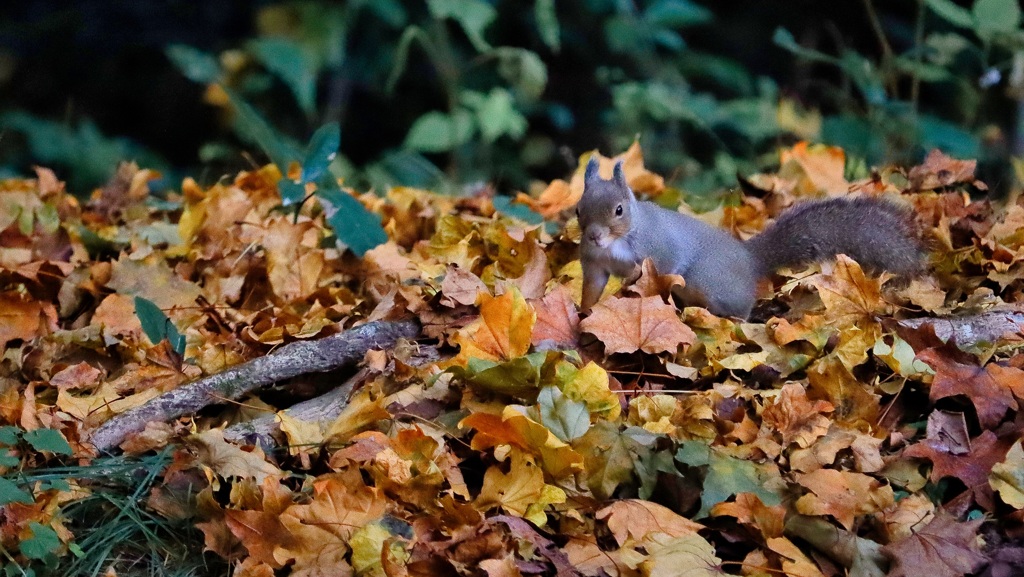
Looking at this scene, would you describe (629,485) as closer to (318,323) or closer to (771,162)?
(318,323)

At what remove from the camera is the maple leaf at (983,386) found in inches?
64.9

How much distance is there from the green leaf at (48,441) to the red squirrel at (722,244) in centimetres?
102

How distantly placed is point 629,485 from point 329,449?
496 millimetres

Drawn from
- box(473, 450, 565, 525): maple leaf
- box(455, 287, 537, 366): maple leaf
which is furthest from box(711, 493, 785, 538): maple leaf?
box(455, 287, 537, 366): maple leaf

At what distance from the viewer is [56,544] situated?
1.53m

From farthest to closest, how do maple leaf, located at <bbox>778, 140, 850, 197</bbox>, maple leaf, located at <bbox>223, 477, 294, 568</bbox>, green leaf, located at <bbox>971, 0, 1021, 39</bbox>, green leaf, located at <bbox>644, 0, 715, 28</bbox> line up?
green leaf, located at <bbox>644, 0, 715, 28</bbox>
green leaf, located at <bbox>971, 0, 1021, 39</bbox>
maple leaf, located at <bbox>778, 140, 850, 197</bbox>
maple leaf, located at <bbox>223, 477, 294, 568</bbox>

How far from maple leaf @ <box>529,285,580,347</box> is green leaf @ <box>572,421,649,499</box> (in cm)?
29

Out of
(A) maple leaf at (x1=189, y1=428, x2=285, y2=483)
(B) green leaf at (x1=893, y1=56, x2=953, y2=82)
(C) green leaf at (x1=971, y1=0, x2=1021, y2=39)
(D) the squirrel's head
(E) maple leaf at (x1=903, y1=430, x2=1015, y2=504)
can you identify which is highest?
(C) green leaf at (x1=971, y1=0, x2=1021, y2=39)

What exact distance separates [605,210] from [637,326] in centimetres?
42

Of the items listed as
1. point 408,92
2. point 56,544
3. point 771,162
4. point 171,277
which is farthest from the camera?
point 408,92

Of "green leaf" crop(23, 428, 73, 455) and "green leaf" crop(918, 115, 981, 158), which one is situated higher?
"green leaf" crop(23, 428, 73, 455)

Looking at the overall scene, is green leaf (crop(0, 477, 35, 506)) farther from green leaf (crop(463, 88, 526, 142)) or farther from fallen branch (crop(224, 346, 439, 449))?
green leaf (crop(463, 88, 526, 142))

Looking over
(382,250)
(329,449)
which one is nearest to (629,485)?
(329,449)

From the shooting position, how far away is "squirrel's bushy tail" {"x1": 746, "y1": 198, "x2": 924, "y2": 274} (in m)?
2.08
